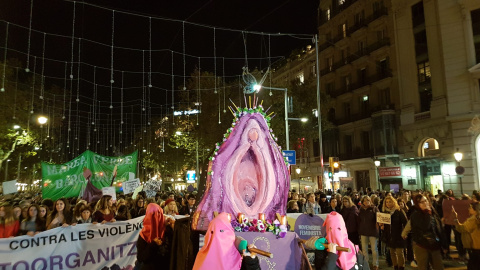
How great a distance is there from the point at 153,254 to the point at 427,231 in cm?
540

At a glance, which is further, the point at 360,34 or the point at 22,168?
the point at 22,168

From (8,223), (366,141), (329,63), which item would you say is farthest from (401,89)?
(8,223)

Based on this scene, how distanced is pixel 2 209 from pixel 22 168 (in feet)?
162

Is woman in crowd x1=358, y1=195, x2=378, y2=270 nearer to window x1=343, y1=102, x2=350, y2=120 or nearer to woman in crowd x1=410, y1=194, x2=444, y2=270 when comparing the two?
woman in crowd x1=410, y1=194, x2=444, y2=270

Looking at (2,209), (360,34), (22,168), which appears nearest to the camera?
(2,209)

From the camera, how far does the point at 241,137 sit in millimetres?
7285

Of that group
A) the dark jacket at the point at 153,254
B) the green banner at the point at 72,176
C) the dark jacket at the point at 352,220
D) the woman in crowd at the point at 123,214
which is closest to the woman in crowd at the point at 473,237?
the dark jacket at the point at 352,220

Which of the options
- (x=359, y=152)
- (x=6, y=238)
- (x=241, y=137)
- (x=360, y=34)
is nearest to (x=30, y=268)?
(x=6, y=238)

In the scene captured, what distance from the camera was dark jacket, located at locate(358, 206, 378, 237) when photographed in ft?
33.4

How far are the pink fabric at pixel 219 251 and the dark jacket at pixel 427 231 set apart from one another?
4.83 meters

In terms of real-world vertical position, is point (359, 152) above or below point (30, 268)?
above

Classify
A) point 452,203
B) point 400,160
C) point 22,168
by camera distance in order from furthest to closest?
point 22,168
point 400,160
point 452,203

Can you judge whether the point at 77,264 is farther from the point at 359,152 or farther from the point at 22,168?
the point at 22,168

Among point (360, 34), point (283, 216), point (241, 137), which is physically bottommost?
point (283, 216)
